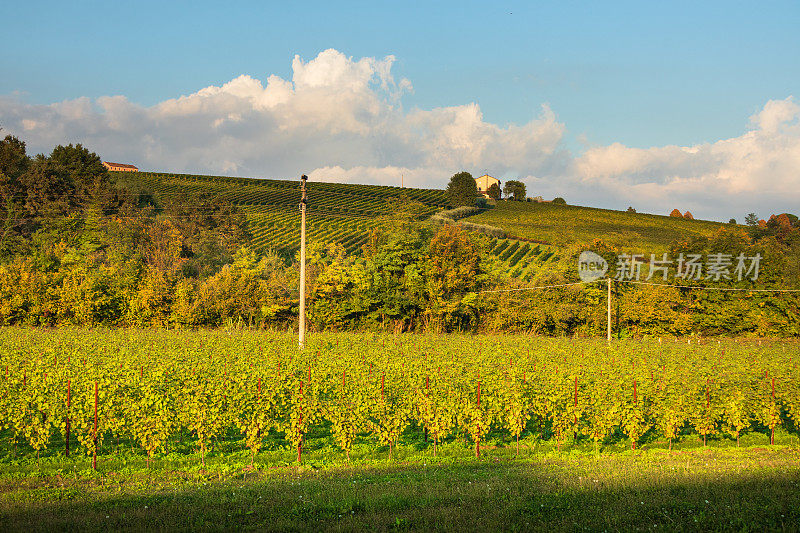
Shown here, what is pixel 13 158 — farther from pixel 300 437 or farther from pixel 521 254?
pixel 300 437

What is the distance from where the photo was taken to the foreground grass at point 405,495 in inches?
319

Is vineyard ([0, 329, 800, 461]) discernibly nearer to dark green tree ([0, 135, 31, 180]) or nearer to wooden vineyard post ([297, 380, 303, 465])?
wooden vineyard post ([297, 380, 303, 465])

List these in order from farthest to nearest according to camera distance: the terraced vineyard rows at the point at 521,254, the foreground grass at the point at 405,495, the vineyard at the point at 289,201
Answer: the vineyard at the point at 289,201, the terraced vineyard rows at the point at 521,254, the foreground grass at the point at 405,495

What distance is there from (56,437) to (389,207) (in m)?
71.4

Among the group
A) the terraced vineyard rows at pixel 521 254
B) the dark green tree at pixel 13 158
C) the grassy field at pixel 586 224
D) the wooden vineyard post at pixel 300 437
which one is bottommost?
the wooden vineyard post at pixel 300 437

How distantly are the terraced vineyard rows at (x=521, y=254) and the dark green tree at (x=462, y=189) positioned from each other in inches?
930

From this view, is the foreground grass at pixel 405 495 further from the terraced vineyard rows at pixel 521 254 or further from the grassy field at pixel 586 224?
the grassy field at pixel 586 224

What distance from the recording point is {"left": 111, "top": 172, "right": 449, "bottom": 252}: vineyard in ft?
231

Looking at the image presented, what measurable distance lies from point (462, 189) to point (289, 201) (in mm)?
28349

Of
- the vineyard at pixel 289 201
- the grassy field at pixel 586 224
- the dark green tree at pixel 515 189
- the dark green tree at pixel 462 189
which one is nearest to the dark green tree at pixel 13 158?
the vineyard at pixel 289 201

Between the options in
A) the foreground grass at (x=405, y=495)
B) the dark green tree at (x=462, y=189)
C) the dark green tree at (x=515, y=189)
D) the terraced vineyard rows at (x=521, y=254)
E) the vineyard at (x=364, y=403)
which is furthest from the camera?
the dark green tree at (x=515, y=189)

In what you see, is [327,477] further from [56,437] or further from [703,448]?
[703,448]

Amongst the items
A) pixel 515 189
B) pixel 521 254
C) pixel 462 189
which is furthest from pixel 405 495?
pixel 515 189

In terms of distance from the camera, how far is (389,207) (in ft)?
279
